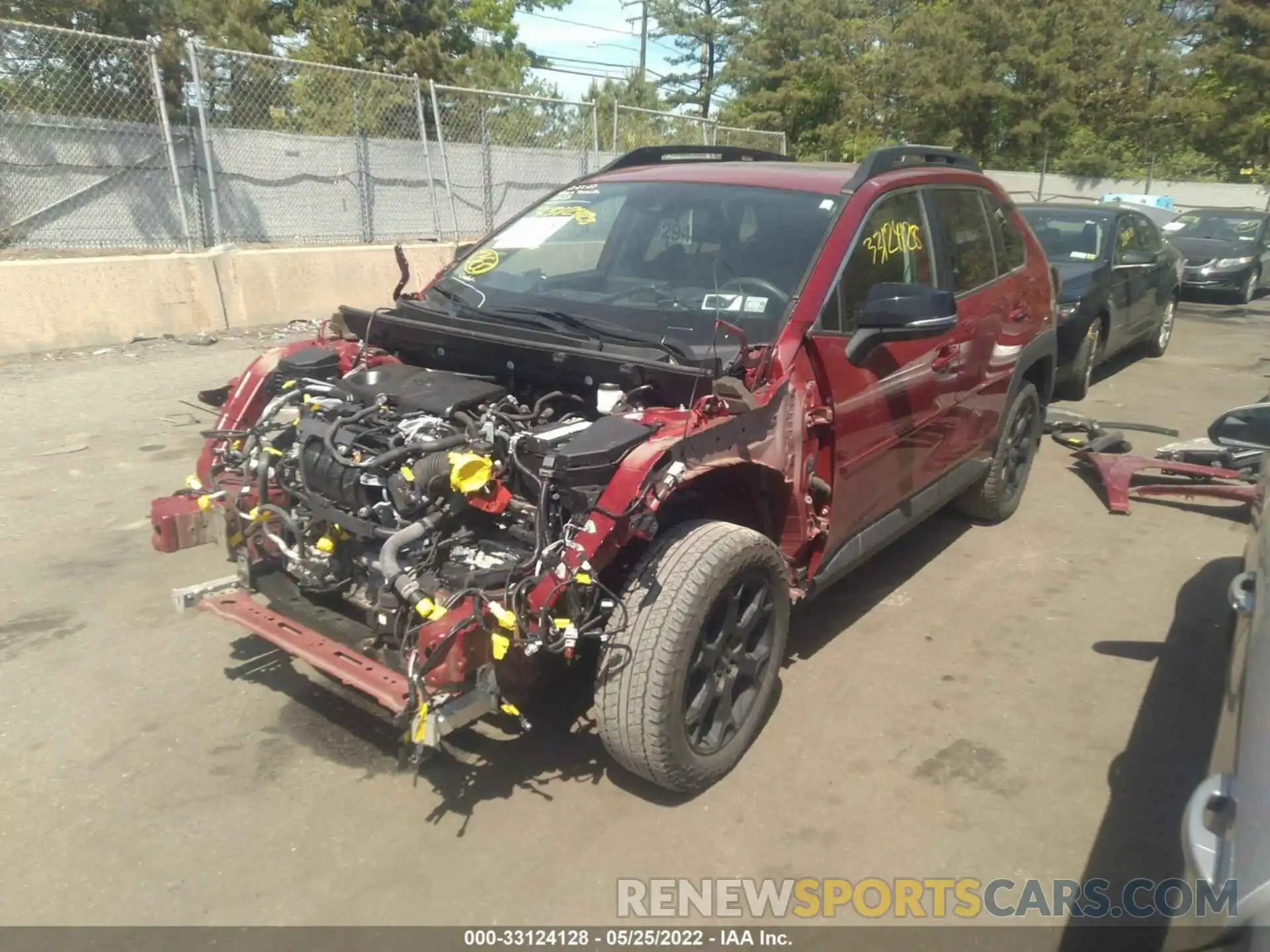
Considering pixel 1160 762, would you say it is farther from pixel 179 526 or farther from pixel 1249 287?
pixel 1249 287

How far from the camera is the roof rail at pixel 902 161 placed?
379 cm

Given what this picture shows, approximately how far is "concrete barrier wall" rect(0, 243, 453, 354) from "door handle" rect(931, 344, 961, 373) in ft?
25.4

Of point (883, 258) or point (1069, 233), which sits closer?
point (883, 258)

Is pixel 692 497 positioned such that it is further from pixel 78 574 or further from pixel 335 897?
pixel 78 574

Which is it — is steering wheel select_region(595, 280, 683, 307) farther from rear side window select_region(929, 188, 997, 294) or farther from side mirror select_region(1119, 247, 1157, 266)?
side mirror select_region(1119, 247, 1157, 266)

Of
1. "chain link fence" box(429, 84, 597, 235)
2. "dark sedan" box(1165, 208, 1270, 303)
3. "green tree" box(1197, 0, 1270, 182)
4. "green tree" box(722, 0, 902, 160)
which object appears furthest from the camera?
"green tree" box(722, 0, 902, 160)

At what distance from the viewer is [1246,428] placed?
3.21m

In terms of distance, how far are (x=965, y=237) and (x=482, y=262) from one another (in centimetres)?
227

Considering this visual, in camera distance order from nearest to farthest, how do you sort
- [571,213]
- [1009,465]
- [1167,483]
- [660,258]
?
[660,258] → [571,213] → [1009,465] → [1167,483]

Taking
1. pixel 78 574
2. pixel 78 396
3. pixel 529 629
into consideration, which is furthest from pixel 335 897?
pixel 78 396

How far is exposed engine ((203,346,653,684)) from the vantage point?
2.63m

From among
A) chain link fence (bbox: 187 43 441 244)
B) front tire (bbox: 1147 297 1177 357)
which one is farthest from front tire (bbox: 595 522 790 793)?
front tire (bbox: 1147 297 1177 357)

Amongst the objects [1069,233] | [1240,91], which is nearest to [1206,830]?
[1069,233]

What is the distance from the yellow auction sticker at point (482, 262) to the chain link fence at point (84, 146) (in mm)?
6517
